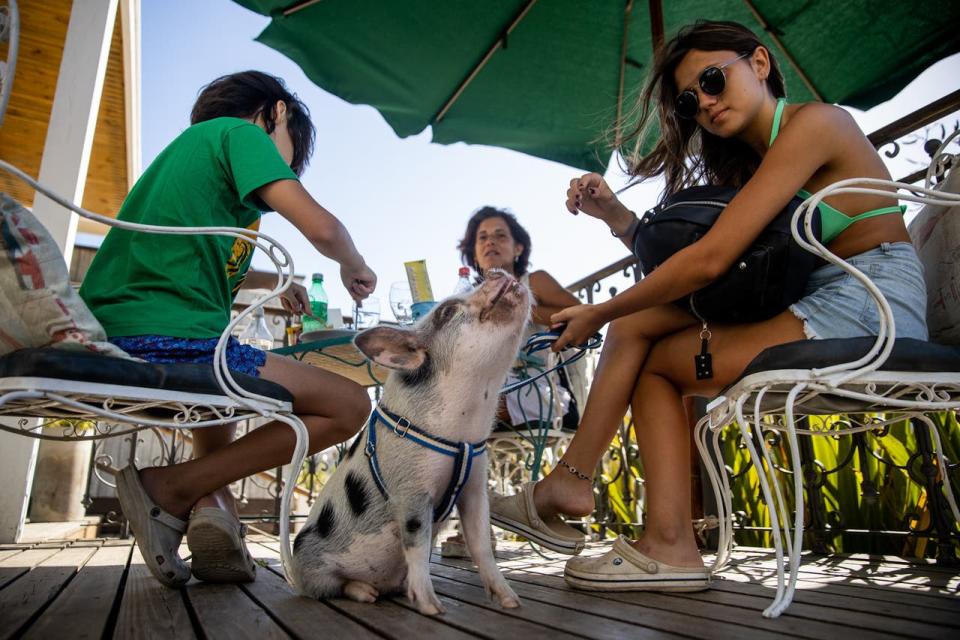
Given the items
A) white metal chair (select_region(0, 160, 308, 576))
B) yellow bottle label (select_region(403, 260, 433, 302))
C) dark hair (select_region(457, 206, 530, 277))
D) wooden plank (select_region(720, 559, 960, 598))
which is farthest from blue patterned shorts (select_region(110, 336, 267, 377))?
dark hair (select_region(457, 206, 530, 277))

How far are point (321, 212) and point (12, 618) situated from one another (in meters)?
1.38

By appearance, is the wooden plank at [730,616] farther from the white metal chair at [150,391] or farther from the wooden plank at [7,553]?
the wooden plank at [7,553]

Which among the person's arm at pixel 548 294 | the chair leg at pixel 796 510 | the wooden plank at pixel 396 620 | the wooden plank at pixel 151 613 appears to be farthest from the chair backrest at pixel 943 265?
the wooden plank at pixel 151 613

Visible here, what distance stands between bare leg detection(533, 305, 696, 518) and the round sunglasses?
0.69m

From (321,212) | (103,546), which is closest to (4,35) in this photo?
(321,212)

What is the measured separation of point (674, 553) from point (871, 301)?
962 mm

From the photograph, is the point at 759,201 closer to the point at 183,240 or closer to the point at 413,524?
the point at 413,524

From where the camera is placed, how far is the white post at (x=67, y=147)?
3887 millimetres

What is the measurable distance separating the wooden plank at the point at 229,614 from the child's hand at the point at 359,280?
1.08m

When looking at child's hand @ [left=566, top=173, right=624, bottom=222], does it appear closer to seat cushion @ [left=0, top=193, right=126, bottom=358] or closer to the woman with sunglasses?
the woman with sunglasses

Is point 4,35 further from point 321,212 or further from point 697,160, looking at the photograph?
point 697,160

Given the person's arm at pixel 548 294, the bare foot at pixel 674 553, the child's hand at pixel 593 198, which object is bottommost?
the bare foot at pixel 674 553

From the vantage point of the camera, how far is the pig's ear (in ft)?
5.87

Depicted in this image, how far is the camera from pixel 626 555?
76.4 inches
